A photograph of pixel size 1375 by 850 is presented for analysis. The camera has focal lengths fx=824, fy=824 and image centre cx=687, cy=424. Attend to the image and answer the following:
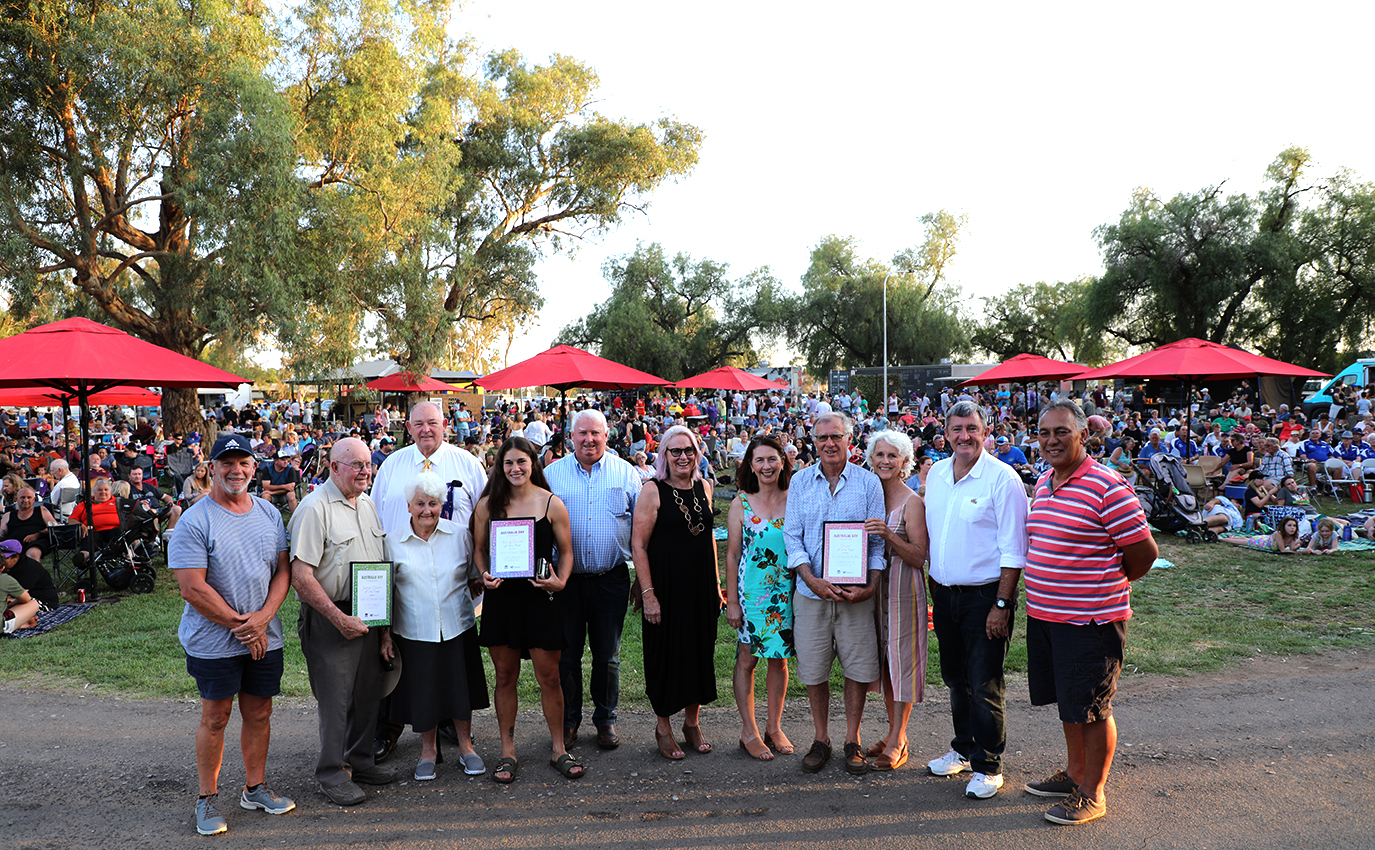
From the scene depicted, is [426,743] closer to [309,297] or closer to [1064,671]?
[1064,671]

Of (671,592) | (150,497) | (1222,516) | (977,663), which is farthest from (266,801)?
(1222,516)

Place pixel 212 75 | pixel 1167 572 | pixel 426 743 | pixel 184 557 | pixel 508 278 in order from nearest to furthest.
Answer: pixel 184 557 → pixel 426 743 → pixel 1167 572 → pixel 212 75 → pixel 508 278

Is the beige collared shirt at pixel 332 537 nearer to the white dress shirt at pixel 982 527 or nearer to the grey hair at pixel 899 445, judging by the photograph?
the grey hair at pixel 899 445

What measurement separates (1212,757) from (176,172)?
59.0 ft

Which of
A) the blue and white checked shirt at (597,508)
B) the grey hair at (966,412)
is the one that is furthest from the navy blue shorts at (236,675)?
the grey hair at (966,412)

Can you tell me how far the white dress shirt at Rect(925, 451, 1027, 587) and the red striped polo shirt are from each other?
172 millimetres

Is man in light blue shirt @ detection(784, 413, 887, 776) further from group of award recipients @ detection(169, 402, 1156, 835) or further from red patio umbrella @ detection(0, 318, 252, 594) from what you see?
red patio umbrella @ detection(0, 318, 252, 594)

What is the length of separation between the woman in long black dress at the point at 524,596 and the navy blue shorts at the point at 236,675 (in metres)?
0.89

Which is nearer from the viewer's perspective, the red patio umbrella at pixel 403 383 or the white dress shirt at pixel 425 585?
the white dress shirt at pixel 425 585

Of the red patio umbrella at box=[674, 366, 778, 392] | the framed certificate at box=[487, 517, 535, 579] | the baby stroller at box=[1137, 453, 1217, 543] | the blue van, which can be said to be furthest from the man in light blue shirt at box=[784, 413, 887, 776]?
the blue van

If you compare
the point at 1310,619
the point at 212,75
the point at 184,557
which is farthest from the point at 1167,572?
the point at 212,75

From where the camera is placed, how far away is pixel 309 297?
56.8 feet

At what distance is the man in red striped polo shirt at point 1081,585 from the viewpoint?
3301 millimetres

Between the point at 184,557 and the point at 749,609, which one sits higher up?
the point at 184,557
